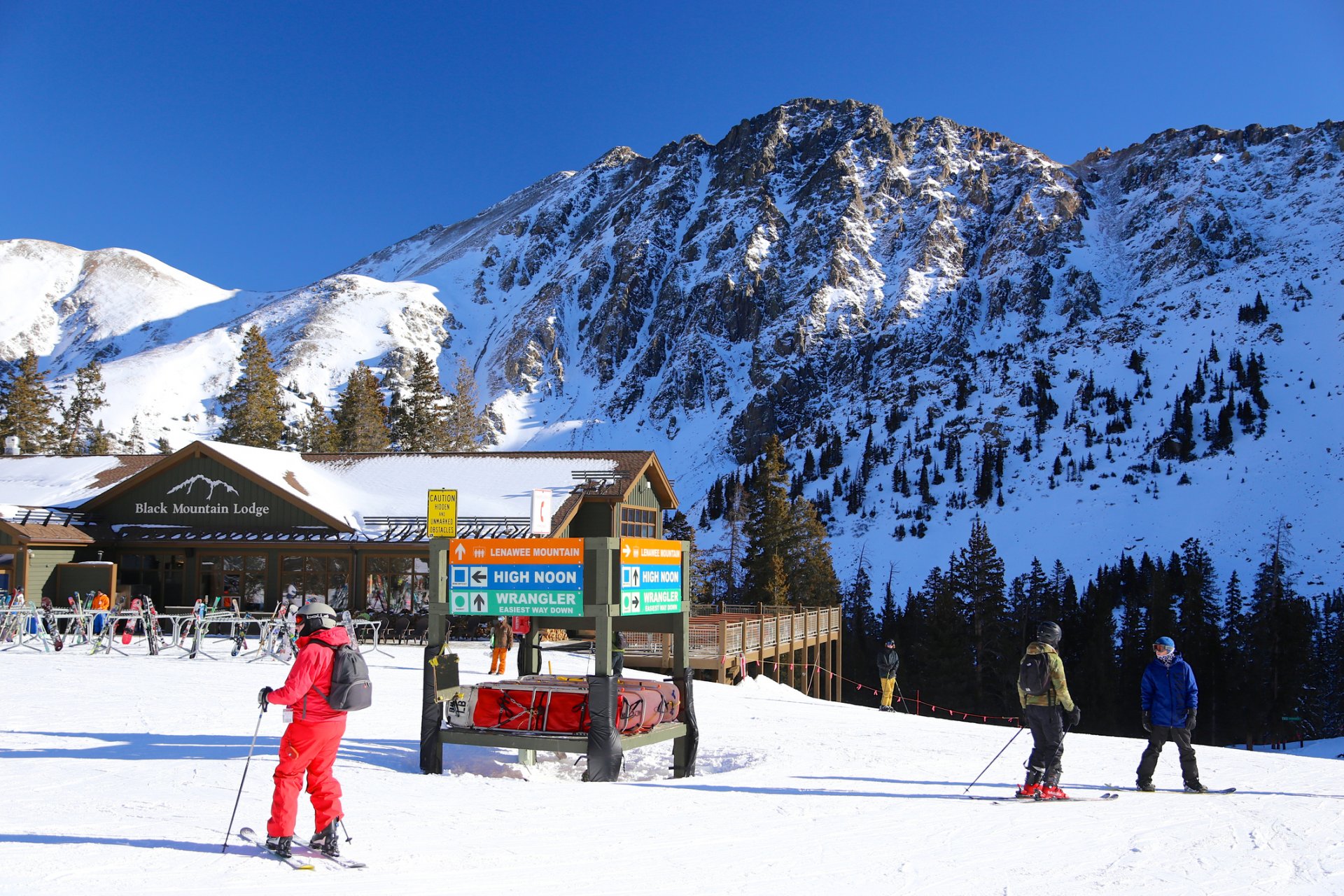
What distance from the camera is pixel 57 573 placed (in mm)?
25828

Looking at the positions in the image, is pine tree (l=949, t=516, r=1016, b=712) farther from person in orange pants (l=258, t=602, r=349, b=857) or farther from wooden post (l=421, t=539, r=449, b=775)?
person in orange pants (l=258, t=602, r=349, b=857)

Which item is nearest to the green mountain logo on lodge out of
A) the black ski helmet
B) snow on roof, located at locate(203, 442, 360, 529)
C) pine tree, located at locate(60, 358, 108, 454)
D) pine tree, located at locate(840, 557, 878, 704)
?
snow on roof, located at locate(203, 442, 360, 529)

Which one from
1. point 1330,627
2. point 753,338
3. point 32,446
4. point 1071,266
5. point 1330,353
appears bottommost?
point 1330,627

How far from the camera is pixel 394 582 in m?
26.7

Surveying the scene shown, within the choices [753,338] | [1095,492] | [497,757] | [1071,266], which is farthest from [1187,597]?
[1071,266]

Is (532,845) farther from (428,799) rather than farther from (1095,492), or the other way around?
(1095,492)

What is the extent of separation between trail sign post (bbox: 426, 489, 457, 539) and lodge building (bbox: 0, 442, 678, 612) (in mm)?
3848

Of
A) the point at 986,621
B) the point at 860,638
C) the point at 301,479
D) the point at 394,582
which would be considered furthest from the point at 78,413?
the point at 986,621

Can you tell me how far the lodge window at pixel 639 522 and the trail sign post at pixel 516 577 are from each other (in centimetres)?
1863

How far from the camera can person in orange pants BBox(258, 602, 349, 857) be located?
5926 mm

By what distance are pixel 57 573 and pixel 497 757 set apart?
20.7 m

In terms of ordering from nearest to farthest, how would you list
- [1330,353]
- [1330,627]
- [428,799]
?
[428,799] < [1330,627] < [1330,353]

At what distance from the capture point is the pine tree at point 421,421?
177 feet

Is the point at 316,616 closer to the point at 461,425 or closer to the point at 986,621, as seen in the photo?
the point at 461,425
